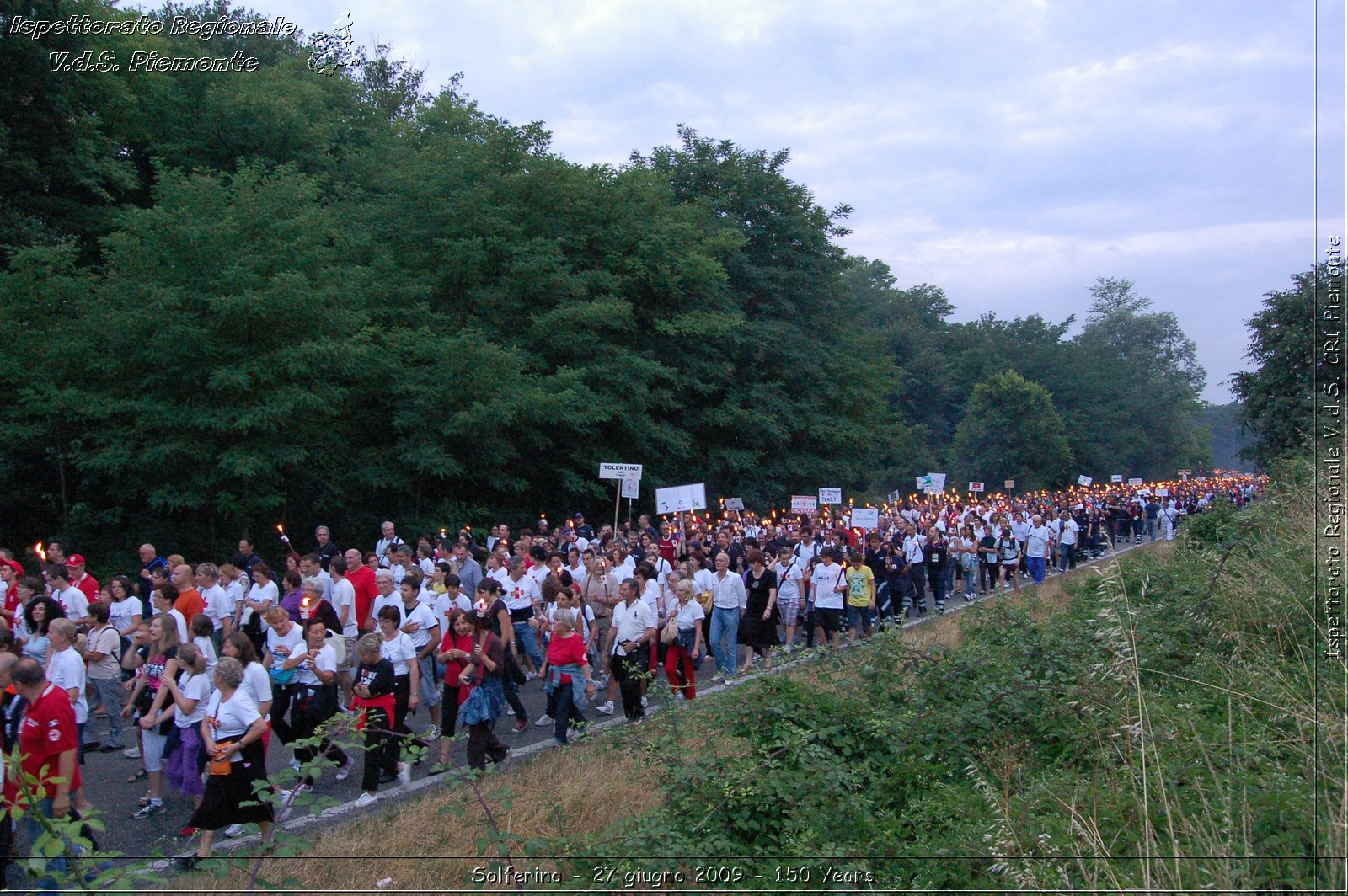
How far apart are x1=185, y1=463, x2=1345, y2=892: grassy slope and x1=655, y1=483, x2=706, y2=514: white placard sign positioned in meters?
13.4

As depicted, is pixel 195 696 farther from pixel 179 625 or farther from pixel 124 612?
pixel 124 612

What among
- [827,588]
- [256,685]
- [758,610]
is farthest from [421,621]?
[827,588]

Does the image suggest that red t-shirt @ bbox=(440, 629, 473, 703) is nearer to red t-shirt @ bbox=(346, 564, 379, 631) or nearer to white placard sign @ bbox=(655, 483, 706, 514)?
red t-shirt @ bbox=(346, 564, 379, 631)

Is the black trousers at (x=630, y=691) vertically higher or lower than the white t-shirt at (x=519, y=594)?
lower

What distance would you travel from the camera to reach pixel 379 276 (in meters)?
27.3

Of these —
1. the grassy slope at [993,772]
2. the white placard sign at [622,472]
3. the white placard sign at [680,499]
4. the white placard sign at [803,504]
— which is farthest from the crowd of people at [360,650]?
the white placard sign at [803,504]

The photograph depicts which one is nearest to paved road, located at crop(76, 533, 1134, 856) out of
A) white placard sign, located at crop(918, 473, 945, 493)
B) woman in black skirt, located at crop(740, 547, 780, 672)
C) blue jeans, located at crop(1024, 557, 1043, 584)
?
woman in black skirt, located at crop(740, 547, 780, 672)

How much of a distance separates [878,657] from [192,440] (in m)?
16.0

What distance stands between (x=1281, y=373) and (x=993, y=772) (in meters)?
18.2

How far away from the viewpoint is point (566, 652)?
9.65 meters

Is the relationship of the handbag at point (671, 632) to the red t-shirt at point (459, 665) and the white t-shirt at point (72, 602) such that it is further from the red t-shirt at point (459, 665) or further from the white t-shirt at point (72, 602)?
the white t-shirt at point (72, 602)

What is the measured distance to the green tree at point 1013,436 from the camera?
6275 cm

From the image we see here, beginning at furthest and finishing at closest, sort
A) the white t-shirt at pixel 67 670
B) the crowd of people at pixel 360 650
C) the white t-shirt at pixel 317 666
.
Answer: the white t-shirt at pixel 317 666 → the white t-shirt at pixel 67 670 → the crowd of people at pixel 360 650

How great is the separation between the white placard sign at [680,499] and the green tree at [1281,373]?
11.6m
